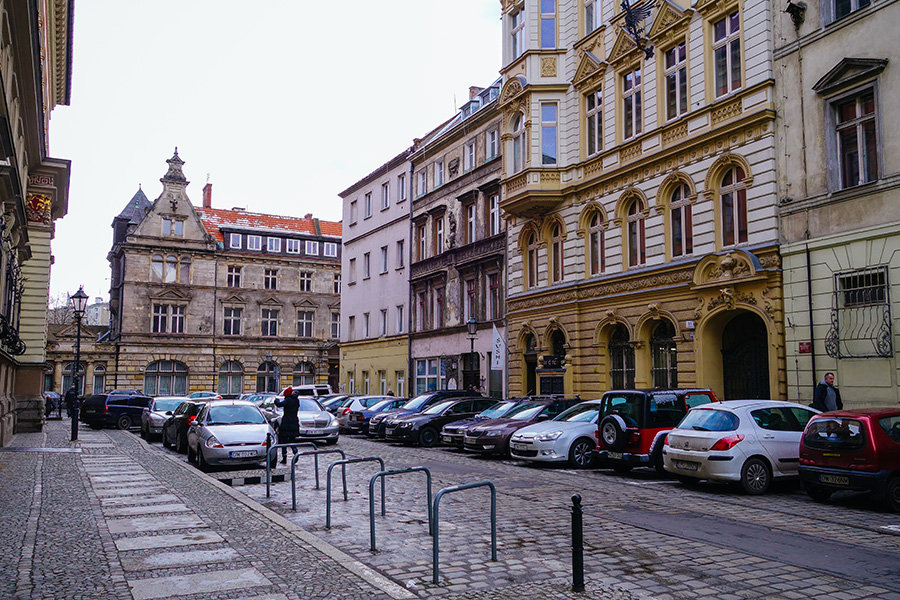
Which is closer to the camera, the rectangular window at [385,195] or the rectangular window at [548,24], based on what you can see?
the rectangular window at [548,24]

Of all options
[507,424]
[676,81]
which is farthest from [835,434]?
[676,81]

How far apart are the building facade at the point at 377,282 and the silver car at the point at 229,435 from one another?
931 inches

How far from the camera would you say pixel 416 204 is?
43188 mm

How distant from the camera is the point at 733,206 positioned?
866 inches

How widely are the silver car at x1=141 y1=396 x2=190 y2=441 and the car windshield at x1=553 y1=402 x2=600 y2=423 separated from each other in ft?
47.0

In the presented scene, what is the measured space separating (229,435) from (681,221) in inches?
575

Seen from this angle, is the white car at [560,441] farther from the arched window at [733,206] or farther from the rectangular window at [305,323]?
the rectangular window at [305,323]

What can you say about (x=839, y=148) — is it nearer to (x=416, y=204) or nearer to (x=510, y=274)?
(x=510, y=274)

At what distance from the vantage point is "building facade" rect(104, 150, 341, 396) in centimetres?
6197

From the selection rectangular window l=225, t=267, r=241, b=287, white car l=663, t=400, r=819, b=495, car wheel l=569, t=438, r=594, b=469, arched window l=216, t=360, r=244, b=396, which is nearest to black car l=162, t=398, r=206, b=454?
car wheel l=569, t=438, r=594, b=469

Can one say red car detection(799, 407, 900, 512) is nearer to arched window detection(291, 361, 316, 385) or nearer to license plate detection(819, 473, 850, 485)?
license plate detection(819, 473, 850, 485)

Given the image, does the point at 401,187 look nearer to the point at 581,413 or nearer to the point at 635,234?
the point at 635,234

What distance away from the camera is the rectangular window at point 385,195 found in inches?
1864

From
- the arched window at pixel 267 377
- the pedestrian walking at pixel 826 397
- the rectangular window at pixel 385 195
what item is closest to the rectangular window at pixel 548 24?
the pedestrian walking at pixel 826 397
